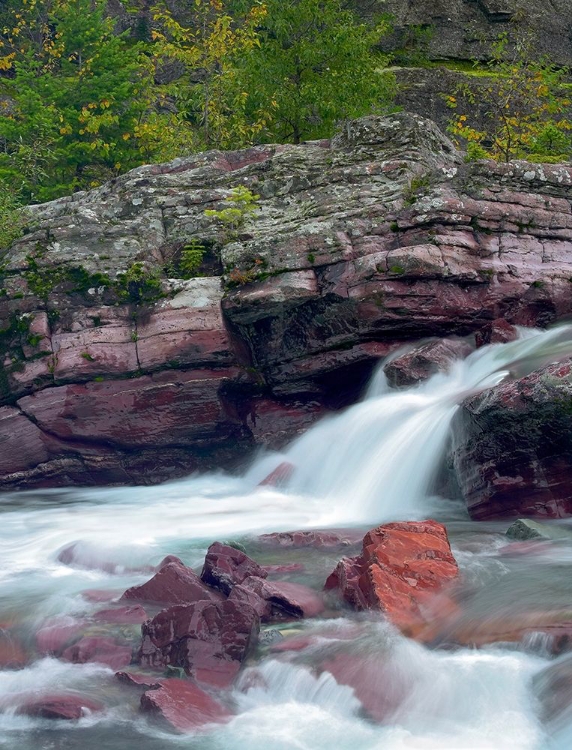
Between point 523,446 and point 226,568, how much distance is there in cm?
376

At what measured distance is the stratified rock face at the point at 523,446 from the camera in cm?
859

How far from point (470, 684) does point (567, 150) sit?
16586 mm

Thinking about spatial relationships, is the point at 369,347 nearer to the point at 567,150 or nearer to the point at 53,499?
the point at 53,499

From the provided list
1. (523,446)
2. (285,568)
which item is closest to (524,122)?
(523,446)

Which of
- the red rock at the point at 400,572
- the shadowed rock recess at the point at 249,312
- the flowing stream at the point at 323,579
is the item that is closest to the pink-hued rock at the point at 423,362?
the flowing stream at the point at 323,579

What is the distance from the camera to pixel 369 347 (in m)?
12.7

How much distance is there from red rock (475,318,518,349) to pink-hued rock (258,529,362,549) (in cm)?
480

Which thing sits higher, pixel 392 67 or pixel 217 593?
pixel 392 67

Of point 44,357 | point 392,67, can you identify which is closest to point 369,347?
point 44,357

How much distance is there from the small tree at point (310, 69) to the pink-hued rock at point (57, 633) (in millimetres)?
13896

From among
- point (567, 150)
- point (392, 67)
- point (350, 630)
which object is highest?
point (392, 67)

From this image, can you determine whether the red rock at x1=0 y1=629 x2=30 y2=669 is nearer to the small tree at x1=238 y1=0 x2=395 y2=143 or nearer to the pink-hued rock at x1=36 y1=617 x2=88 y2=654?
the pink-hued rock at x1=36 y1=617 x2=88 y2=654

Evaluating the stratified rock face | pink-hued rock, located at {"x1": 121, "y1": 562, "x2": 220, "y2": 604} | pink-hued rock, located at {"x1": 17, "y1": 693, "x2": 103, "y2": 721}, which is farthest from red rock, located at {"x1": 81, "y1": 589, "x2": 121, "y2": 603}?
the stratified rock face

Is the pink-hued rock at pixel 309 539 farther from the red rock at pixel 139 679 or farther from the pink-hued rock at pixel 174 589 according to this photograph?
the red rock at pixel 139 679
